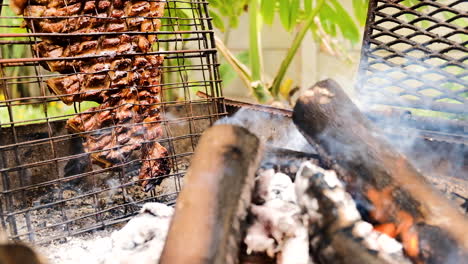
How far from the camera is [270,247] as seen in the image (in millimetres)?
784

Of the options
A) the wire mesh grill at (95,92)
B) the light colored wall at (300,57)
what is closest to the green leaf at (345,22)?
the light colored wall at (300,57)

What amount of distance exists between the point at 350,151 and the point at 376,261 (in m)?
0.27

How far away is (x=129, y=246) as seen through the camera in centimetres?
88

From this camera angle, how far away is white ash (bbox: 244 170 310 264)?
2.47 ft

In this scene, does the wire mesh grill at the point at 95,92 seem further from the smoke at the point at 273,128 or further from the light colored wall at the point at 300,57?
the light colored wall at the point at 300,57

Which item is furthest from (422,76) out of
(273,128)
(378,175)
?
(378,175)

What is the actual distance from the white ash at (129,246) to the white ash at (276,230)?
23 centimetres

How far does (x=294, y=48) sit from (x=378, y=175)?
2.49 meters

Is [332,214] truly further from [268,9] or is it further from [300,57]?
[300,57]

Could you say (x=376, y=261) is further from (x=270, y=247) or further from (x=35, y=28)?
(x=35, y=28)

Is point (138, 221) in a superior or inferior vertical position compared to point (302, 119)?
inferior

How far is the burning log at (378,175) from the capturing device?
0.70 m

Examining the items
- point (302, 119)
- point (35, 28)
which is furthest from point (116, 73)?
point (302, 119)

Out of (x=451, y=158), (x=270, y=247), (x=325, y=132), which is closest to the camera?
(x=270, y=247)
